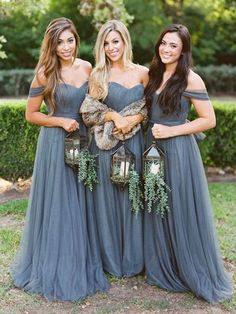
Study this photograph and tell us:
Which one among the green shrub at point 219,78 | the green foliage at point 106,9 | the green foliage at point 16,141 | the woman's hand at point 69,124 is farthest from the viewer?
the green shrub at point 219,78

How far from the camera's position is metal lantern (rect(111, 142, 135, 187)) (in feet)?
13.1

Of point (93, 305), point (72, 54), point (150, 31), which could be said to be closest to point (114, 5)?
point (72, 54)

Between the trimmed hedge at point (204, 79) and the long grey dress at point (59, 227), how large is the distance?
1425 cm

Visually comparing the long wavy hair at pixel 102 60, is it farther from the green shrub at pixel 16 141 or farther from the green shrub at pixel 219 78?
the green shrub at pixel 219 78

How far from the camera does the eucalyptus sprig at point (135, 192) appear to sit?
13.3 feet

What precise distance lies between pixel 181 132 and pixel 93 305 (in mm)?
1465

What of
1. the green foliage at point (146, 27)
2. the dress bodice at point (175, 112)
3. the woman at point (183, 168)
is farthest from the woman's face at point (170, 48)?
the green foliage at point (146, 27)

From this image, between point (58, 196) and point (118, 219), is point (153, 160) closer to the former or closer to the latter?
point (118, 219)

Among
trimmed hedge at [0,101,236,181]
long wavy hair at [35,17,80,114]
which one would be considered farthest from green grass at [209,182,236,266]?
long wavy hair at [35,17,80,114]

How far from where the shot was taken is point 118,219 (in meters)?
4.30

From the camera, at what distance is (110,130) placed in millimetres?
4082

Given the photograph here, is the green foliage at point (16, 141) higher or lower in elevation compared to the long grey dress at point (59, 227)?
higher

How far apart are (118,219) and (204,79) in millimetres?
16194

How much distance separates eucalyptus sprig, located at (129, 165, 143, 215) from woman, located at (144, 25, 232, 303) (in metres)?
0.15
